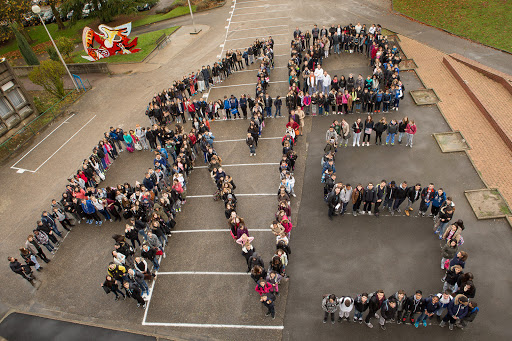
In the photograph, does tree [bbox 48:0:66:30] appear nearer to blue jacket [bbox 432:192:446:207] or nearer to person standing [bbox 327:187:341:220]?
person standing [bbox 327:187:341:220]

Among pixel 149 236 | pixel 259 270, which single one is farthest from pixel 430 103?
pixel 149 236

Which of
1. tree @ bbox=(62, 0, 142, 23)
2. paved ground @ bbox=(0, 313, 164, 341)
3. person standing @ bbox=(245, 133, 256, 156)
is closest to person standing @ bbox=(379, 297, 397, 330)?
paved ground @ bbox=(0, 313, 164, 341)

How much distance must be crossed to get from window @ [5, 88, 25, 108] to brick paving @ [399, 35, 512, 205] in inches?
1011

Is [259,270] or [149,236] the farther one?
[149,236]

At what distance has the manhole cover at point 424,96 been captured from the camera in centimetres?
1844

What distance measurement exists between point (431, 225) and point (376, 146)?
4.99 m

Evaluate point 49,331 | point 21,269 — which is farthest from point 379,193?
point 21,269

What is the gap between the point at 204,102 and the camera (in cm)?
1923

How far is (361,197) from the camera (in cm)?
1262

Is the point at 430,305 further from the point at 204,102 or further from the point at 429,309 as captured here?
the point at 204,102

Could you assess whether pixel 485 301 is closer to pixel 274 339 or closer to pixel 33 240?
pixel 274 339

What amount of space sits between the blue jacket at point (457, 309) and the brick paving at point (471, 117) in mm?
6152

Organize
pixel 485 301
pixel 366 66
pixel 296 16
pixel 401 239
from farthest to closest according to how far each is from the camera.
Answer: pixel 296 16 < pixel 366 66 < pixel 401 239 < pixel 485 301

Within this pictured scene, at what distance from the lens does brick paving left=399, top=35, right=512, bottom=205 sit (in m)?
14.1
